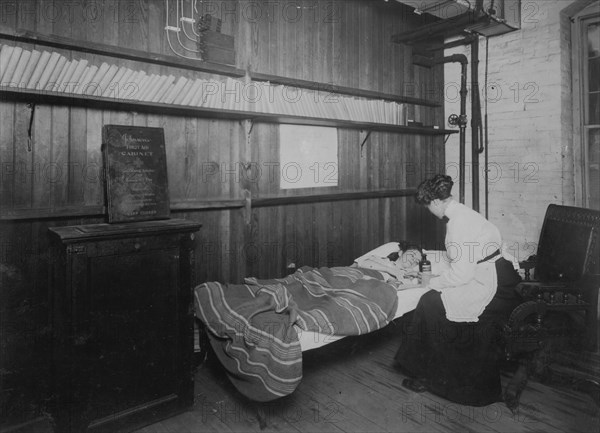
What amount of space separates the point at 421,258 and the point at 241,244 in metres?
1.45

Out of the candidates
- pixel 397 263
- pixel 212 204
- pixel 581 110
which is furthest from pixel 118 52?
pixel 581 110

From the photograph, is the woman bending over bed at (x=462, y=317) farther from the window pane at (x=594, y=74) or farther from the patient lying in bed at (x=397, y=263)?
the window pane at (x=594, y=74)

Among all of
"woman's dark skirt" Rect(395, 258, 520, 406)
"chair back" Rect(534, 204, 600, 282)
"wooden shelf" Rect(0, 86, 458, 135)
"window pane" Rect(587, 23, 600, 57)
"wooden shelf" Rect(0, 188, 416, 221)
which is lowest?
"woman's dark skirt" Rect(395, 258, 520, 406)

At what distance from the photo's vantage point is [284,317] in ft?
8.95

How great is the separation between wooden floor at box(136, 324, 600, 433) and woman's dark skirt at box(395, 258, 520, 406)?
0.31ft

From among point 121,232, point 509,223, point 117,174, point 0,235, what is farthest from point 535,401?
point 0,235

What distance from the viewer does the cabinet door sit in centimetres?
243

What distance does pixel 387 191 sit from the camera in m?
4.68

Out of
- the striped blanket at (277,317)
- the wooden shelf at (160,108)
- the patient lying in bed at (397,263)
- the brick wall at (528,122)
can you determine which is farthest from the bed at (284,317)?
the brick wall at (528,122)

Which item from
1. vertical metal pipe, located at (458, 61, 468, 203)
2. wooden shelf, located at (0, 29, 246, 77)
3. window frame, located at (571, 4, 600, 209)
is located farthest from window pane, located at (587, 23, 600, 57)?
wooden shelf, located at (0, 29, 246, 77)

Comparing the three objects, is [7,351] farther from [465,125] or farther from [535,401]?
[465,125]

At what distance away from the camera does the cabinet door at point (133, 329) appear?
243 cm

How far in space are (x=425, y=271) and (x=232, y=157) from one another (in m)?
1.72

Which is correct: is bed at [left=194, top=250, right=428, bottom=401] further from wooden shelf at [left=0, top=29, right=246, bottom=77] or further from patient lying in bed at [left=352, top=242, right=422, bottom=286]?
wooden shelf at [left=0, top=29, right=246, bottom=77]
